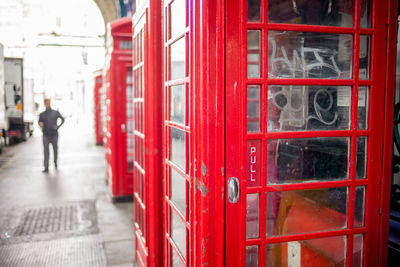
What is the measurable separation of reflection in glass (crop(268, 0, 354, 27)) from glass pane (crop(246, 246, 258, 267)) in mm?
1327

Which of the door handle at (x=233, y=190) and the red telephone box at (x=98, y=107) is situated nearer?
the door handle at (x=233, y=190)

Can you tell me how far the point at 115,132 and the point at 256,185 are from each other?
4.83 m

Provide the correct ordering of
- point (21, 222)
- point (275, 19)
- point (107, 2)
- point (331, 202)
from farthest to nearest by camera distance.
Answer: point (107, 2), point (21, 222), point (331, 202), point (275, 19)

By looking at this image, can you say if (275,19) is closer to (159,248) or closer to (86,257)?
(159,248)

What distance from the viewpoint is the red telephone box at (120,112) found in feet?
20.4

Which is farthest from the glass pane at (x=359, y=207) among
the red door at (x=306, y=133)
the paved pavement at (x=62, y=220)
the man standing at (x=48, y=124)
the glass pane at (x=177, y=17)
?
the man standing at (x=48, y=124)

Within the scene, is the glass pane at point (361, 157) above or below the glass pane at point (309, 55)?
below

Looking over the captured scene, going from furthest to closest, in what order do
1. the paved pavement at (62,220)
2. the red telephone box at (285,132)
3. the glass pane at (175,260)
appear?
the paved pavement at (62,220) → the glass pane at (175,260) → the red telephone box at (285,132)

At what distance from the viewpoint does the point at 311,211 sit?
7.57 ft

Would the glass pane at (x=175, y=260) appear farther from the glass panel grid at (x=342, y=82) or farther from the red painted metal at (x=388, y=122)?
the red painted metal at (x=388, y=122)

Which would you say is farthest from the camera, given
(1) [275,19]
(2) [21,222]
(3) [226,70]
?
(2) [21,222]

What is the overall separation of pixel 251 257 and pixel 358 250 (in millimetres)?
752

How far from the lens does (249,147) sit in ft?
6.65

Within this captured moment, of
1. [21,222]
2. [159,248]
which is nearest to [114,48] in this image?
[21,222]
